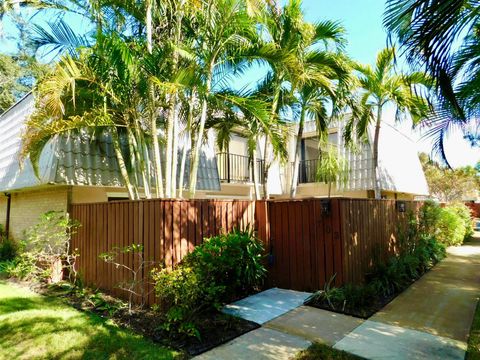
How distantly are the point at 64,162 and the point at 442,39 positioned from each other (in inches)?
292

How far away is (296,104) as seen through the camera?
29.9ft

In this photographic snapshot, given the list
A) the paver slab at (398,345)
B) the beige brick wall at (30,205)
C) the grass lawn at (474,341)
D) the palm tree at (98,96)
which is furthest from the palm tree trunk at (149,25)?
the grass lawn at (474,341)

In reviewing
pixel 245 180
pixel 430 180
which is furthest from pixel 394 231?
pixel 430 180

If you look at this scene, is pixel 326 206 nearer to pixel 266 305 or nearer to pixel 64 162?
pixel 266 305

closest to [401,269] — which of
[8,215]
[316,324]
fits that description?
[316,324]

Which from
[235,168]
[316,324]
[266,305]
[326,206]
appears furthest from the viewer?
[235,168]

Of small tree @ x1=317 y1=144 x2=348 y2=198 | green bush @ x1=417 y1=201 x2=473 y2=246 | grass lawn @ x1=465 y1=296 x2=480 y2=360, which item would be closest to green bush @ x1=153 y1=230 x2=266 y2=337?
grass lawn @ x1=465 y1=296 x2=480 y2=360

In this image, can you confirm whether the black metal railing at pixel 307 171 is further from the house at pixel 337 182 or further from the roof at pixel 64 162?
the roof at pixel 64 162

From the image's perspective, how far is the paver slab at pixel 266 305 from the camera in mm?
5391

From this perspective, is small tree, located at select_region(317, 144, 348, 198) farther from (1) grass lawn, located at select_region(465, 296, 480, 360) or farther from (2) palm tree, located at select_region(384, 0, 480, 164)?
(1) grass lawn, located at select_region(465, 296, 480, 360)

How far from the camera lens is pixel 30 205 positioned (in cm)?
982

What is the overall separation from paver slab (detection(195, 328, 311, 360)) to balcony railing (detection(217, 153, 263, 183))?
9.72 meters

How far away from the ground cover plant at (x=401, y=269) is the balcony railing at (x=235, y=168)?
6.83 m

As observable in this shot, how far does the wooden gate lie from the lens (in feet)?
21.2
